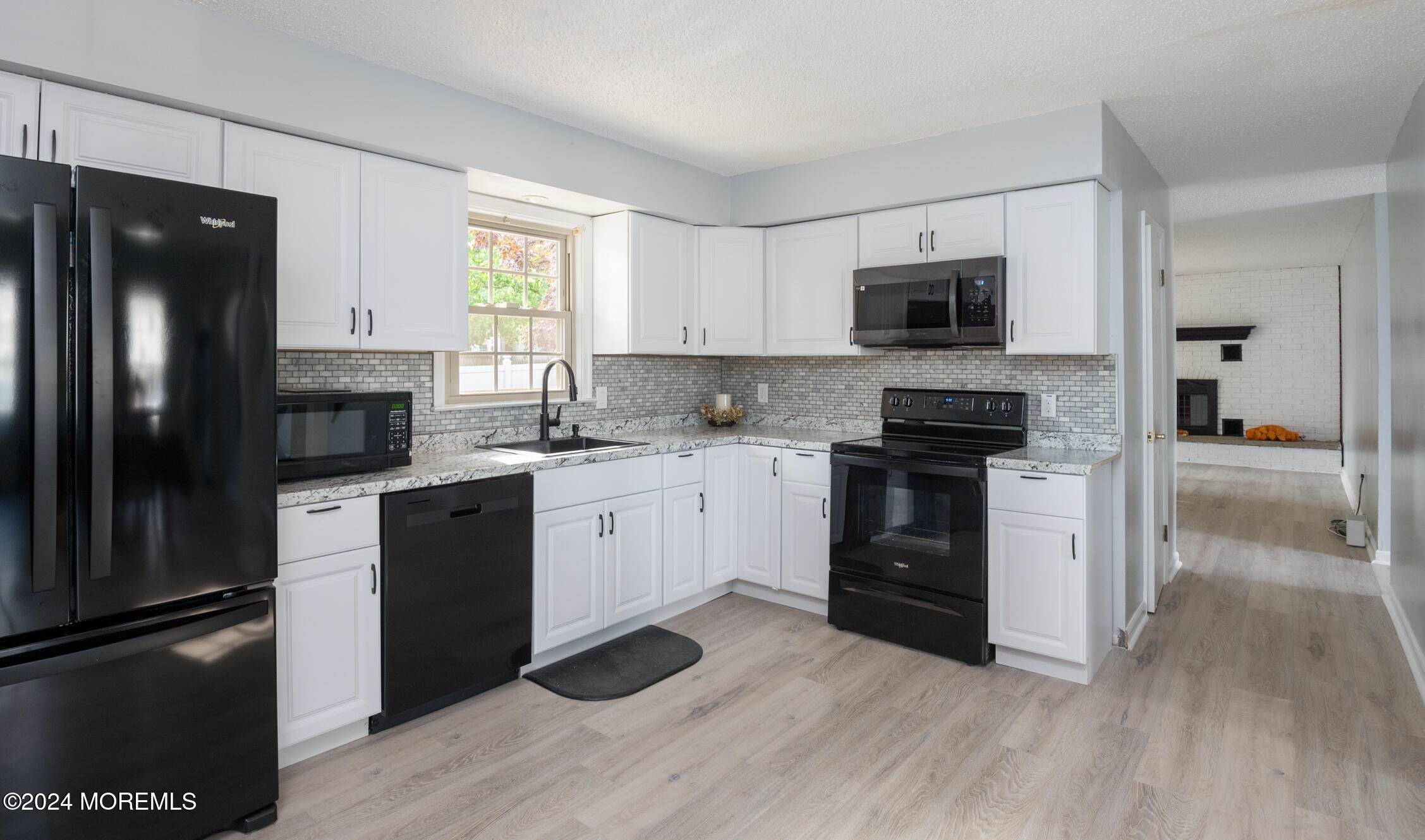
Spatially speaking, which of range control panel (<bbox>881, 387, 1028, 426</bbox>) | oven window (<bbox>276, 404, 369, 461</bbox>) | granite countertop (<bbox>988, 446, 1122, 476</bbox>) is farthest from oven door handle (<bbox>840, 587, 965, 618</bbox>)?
oven window (<bbox>276, 404, 369, 461</bbox>)

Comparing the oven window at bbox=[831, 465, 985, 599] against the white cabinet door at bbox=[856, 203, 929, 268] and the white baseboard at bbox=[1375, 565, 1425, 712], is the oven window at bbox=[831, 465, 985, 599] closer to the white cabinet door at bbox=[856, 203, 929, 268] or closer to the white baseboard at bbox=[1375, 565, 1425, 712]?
the white cabinet door at bbox=[856, 203, 929, 268]

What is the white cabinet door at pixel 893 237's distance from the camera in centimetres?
363

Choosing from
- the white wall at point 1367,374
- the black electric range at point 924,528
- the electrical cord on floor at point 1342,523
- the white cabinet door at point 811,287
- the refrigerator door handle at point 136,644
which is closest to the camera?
the refrigerator door handle at point 136,644

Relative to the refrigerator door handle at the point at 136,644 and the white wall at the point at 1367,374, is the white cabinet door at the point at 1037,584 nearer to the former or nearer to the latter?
the refrigerator door handle at the point at 136,644

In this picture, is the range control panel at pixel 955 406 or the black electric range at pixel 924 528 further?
the range control panel at pixel 955 406

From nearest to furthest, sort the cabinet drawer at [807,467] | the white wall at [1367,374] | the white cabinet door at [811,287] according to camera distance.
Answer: the cabinet drawer at [807,467]
the white cabinet door at [811,287]
the white wall at [1367,374]

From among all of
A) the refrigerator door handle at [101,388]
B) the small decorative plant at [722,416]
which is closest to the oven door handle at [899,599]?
the small decorative plant at [722,416]

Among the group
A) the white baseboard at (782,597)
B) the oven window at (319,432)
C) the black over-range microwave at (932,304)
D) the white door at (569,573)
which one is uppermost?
the black over-range microwave at (932,304)

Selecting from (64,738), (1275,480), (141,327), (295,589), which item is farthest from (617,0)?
(1275,480)

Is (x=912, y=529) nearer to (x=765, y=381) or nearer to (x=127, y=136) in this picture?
(x=765, y=381)

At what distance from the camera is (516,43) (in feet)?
8.19

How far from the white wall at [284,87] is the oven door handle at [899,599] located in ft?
7.38

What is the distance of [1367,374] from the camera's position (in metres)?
5.52

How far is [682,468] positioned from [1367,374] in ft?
18.2
